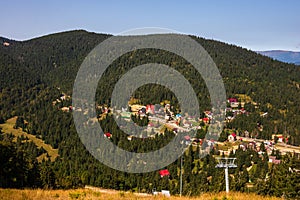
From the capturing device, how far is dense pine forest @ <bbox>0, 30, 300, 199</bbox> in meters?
28.1

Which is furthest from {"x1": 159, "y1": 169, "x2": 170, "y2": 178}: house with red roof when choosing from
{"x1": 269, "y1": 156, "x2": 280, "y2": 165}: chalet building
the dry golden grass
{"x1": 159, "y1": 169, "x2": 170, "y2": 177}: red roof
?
the dry golden grass

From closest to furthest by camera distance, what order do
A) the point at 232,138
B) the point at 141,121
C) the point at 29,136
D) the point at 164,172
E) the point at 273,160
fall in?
the point at 164,172, the point at 273,160, the point at 232,138, the point at 141,121, the point at 29,136

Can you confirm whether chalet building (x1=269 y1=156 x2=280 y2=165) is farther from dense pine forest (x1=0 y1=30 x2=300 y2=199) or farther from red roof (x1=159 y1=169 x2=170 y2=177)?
red roof (x1=159 y1=169 x2=170 y2=177)

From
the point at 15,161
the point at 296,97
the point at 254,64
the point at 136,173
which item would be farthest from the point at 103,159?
the point at 254,64

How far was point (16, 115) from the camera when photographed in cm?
9512

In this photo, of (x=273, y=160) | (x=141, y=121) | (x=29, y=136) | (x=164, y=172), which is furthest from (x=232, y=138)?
(x=29, y=136)

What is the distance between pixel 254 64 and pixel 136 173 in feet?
351

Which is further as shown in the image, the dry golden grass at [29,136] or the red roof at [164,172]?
the dry golden grass at [29,136]

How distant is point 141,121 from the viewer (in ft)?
231

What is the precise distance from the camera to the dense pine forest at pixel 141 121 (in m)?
28.1

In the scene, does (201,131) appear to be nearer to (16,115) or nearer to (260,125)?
(260,125)

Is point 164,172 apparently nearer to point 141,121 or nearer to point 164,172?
point 164,172

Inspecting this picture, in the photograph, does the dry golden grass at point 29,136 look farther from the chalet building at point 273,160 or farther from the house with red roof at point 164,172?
the chalet building at point 273,160

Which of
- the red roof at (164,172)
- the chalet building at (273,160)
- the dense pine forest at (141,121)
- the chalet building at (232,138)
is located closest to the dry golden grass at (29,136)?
the dense pine forest at (141,121)
